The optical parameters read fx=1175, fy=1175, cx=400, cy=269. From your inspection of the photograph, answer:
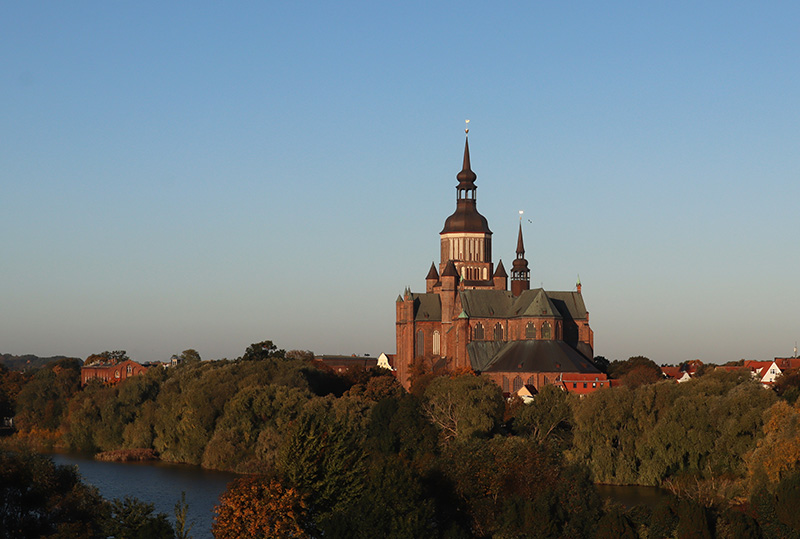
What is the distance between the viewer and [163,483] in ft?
229

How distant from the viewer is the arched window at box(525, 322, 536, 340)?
118 metres

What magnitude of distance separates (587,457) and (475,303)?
172 ft

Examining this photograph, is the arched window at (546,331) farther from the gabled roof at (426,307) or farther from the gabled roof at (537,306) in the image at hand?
the gabled roof at (426,307)

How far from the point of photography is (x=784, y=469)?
5303 centimetres

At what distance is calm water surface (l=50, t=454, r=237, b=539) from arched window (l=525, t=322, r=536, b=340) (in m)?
46.3

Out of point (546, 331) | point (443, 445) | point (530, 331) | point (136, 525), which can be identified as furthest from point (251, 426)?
point (546, 331)

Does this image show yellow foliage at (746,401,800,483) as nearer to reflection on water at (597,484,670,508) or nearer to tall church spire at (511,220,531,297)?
reflection on water at (597,484,670,508)

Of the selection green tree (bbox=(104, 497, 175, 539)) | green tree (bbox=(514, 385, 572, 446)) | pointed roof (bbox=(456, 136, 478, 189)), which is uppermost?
pointed roof (bbox=(456, 136, 478, 189))

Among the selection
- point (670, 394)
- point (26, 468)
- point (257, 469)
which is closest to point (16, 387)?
point (257, 469)

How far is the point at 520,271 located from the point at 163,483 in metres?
66.2

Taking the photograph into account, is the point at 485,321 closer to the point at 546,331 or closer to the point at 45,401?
the point at 546,331

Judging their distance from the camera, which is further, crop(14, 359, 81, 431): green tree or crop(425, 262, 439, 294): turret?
crop(425, 262, 439, 294): turret

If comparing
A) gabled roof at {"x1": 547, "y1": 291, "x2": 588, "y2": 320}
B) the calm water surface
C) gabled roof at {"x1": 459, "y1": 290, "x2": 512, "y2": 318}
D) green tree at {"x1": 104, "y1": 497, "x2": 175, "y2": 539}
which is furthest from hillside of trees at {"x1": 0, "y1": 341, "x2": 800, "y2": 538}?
gabled roof at {"x1": 459, "y1": 290, "x2": 512, "y2": 318}

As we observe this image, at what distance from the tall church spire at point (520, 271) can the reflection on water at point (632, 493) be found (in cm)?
6079
